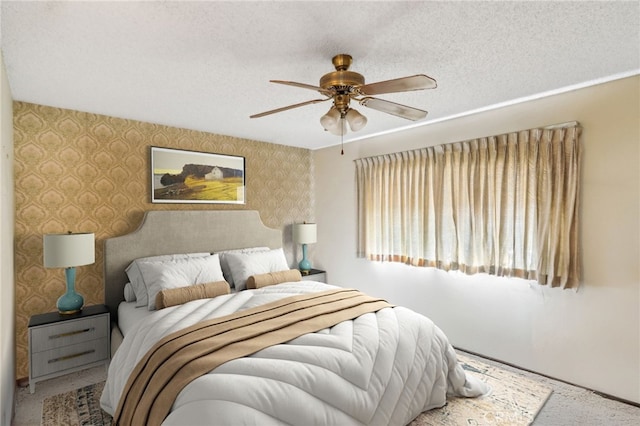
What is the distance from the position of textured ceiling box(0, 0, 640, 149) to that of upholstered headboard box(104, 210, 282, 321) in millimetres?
1198

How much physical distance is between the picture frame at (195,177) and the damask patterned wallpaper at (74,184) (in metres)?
0.08

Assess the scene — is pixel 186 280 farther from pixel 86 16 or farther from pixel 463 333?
pixel 463 333

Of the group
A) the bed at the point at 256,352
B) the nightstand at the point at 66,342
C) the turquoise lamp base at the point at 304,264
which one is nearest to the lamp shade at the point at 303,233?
the turquoise lamp base at the point at 304,264

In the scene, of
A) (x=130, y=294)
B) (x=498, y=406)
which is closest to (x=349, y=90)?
(x=498, y=406)

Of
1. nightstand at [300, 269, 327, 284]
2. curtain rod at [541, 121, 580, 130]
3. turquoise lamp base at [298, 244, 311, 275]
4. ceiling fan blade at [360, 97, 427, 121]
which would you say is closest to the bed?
nightstand at [300, 269, 327, 284]

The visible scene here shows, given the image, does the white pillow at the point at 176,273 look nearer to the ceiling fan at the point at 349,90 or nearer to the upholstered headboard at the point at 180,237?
the upholstered headboard at the point at 180,237

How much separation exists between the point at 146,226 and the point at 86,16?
2.13 meters

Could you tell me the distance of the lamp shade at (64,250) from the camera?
101 inches

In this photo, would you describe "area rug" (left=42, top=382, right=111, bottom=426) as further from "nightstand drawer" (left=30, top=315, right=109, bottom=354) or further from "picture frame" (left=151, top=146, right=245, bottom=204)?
"picture frame" (left=151, top=146, right=245, bottom=204)

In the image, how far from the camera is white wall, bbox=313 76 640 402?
96.7 inches

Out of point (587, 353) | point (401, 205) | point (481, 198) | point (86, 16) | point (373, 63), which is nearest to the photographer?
point (86, 16)

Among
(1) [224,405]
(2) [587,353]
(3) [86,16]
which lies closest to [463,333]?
(2) [587,353]

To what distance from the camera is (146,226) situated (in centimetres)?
334

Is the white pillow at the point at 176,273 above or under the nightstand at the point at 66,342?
above
